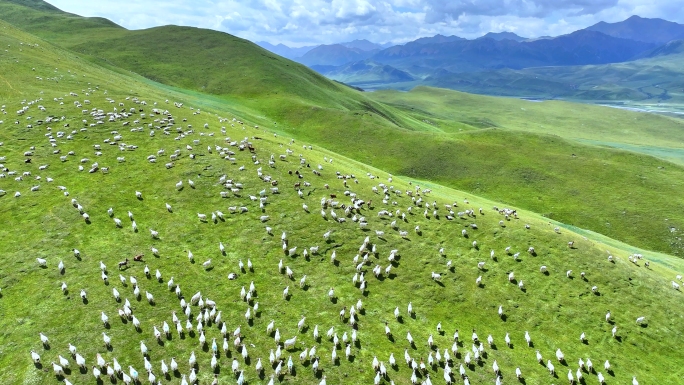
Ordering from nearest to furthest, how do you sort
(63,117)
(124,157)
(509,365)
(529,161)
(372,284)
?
(509,365), (372,284), (124,157), (63,117), (529,161)

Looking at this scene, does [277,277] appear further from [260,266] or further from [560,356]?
[560,356]

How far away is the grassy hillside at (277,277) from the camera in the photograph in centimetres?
2486

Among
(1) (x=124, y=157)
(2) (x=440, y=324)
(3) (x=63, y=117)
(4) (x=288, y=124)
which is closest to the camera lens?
(2) (x=440, y=324)

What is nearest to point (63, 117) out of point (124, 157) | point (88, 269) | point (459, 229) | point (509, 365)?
point (124, 157)

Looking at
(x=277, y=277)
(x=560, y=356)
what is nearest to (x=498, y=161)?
(x=560, y=356)

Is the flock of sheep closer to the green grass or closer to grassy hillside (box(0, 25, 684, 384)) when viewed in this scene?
grassy hillside (box(0, 25, 684, 384))

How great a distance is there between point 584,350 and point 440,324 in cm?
1237

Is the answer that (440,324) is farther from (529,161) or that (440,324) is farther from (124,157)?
(529,161)

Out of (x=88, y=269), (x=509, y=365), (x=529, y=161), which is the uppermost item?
(x=529, y=161)

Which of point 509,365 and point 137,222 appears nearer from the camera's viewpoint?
point 509,365

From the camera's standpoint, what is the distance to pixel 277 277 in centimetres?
3155

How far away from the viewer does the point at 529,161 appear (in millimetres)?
111188

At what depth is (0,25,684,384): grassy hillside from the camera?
24.9m

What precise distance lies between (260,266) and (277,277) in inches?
78.0
